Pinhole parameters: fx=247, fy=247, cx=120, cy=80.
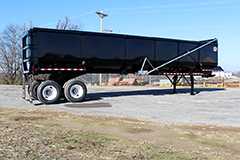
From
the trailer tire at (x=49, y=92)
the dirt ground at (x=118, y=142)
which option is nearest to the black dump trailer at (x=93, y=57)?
the trailer tire at (x=49, y=92)

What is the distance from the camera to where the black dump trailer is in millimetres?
12383

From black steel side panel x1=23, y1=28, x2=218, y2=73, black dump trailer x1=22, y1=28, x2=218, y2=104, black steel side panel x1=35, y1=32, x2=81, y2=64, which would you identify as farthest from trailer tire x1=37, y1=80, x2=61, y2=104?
black steel side panel x1=35, y1=32, x2=81, y2=64

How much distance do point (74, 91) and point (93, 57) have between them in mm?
2253

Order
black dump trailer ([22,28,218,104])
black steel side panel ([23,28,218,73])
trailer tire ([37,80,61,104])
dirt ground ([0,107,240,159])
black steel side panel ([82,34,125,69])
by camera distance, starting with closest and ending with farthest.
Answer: dirt ground ([0,107,240,159]), trailer tire ([37,80,61,104]), black dump trailer ([22,28,218,104]), black steel side panel ([23,28,218,73]), black steel side panel ([82,34,125,69])

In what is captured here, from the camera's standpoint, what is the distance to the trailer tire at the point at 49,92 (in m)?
12.1

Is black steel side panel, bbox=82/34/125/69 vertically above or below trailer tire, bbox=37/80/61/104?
Result: above

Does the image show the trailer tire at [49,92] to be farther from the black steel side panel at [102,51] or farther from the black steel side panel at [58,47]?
the black steel side panel at [102,51]

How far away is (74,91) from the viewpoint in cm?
1293

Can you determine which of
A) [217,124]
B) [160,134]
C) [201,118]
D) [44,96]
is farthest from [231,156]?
[44,96]

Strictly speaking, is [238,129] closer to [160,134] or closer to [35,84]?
[160,134]

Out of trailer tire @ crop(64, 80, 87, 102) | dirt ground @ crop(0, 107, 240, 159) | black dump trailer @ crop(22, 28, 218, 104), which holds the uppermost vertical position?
black dump trailer @ crop(22, 28, 218, 104)

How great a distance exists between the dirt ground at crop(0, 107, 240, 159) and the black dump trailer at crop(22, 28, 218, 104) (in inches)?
248

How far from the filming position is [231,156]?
4.36 m

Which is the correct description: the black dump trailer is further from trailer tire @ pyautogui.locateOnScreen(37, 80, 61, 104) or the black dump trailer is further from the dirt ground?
the dirt ground
